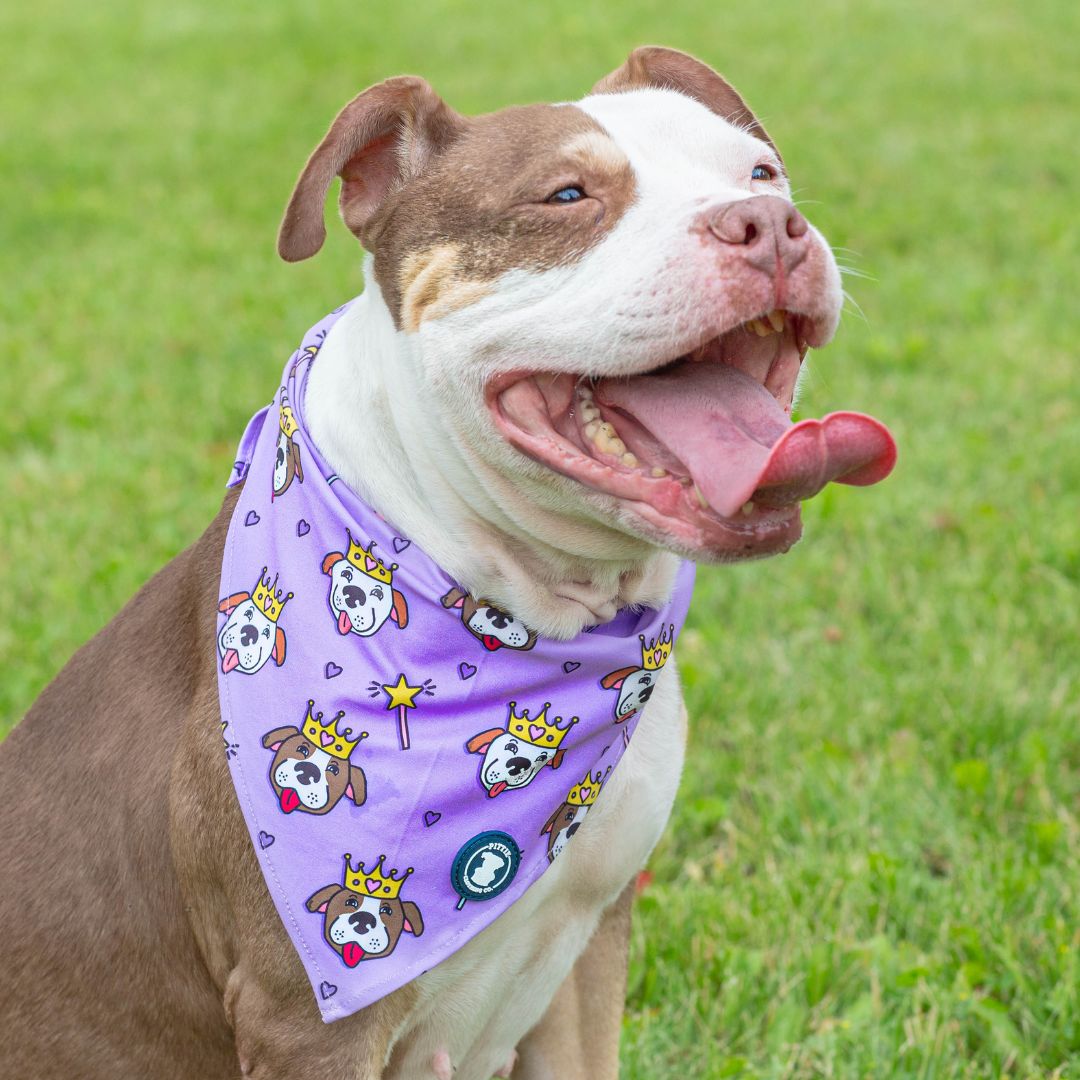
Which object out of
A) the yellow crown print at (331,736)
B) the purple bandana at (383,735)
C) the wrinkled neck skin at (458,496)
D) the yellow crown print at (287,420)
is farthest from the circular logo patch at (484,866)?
the yellow crown print at (287,420)

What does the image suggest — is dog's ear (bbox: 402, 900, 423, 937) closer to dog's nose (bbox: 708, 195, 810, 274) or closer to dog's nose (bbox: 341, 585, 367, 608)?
dog's nose (bbox: 341, 585, 367, 608)

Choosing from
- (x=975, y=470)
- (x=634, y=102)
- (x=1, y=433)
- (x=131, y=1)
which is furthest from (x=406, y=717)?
(x=131, y=1)

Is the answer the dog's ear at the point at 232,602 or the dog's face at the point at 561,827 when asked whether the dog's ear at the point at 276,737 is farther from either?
the dog's face at the point at 561,827

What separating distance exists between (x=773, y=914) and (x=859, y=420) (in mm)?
1567

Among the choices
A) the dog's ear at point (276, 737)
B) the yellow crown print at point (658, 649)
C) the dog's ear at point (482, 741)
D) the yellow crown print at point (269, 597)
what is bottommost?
the dog's ear at point (482, 741)

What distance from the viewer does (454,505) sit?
2467 mm

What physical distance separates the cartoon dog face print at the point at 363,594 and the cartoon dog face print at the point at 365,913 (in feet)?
1.26

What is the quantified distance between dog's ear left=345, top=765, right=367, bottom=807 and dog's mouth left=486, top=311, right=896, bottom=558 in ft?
1.98

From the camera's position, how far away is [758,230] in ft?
7.23

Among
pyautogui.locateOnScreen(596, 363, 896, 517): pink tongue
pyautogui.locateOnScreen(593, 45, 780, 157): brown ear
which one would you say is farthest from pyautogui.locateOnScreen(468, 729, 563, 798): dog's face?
pyautogui.locateOnScreen(593, 45, 780, 157): brown ear

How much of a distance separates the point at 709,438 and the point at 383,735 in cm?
73

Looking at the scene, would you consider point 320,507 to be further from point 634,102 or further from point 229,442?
point 229,442

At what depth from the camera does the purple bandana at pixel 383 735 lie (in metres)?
2.38

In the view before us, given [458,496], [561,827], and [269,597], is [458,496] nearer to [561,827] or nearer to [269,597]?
[269,597]
